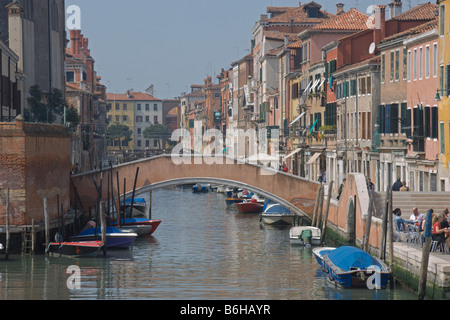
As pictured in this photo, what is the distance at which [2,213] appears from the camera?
26.7 metres

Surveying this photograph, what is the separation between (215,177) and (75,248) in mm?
9589

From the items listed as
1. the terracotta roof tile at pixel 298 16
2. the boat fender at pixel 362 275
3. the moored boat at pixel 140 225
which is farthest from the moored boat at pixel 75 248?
the terracotta roof tile at pixel 298 16

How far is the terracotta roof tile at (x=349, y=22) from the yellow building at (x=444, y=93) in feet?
57.0

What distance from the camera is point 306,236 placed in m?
30.4

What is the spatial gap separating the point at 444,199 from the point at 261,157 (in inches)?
890

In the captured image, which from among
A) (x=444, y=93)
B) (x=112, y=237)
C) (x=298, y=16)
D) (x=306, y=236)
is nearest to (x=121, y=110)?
(x=298, y=16)

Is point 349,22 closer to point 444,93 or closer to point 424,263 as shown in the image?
point 444,93

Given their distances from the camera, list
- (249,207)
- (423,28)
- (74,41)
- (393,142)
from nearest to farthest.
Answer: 1. (423,28)
2. (393,142)
3. (249,207)
4. (74,41)

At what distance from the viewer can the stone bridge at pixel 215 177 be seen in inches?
1379

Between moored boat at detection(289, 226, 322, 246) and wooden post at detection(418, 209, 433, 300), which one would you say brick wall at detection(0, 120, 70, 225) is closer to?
moored boat at detection(289, 226, 322, 246)

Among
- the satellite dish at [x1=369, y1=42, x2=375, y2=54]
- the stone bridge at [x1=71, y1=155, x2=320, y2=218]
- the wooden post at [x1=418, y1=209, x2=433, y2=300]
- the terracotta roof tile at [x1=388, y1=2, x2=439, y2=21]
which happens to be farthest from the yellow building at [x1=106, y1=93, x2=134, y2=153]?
the wooden post at [x1=418, y1=209, x2=433, y2=300]

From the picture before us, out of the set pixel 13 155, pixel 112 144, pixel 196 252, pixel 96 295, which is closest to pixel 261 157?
pixel 196 252

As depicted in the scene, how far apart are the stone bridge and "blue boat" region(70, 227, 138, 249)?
532 centimetres

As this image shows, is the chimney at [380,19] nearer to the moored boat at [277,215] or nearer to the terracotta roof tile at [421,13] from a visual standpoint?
the terracotta roof tile at [421,13]
